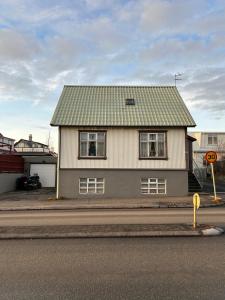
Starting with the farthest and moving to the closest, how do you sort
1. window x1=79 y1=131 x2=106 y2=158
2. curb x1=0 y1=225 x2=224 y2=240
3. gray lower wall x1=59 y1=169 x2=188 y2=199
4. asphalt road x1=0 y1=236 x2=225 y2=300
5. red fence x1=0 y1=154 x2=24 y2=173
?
red fence x1=0 y1=154 x2=24 y2=173
window x1=79 y1=131 x2=106 y2=158
gray lower wall x1=59 y1=169 x2=188 y2=199
curb x1=0 y1=225 x2=224 y2=240
asphalt road x1=0 y1=236 x2=225 y2=300

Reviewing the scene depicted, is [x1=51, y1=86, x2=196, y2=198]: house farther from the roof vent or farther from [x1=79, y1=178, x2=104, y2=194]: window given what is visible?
the roof vent

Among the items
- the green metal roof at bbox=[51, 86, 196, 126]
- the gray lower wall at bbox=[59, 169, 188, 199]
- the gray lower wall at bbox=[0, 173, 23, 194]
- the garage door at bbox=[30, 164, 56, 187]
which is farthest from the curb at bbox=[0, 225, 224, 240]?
the garage door at bbox=[30, 164, 56, 187]

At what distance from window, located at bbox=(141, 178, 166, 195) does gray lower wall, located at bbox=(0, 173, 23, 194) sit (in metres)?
10.7

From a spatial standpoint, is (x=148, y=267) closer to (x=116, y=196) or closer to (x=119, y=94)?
(x=116, y=196)

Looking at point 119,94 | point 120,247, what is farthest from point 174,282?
point 119,94

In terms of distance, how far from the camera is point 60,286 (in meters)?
5.75

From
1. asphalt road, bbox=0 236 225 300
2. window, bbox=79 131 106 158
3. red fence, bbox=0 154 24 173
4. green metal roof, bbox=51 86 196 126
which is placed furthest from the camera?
red fence, bbox=0 154 24 173

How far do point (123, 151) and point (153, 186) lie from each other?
9.43ft

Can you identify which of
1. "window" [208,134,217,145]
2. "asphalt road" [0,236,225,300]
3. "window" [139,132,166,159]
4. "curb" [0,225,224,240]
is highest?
"window" [208,134,217,145]

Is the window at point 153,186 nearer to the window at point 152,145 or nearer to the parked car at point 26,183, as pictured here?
the window at point 152,145

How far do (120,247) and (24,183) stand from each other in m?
23.0

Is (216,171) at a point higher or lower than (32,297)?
higher

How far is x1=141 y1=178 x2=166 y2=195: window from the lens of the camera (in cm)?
2328

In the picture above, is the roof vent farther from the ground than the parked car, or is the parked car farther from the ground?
the roof vent
